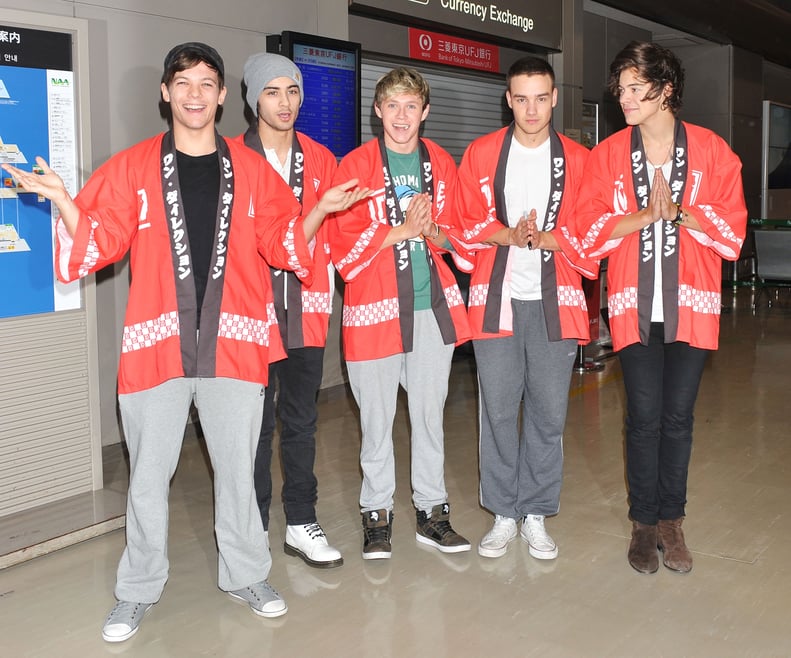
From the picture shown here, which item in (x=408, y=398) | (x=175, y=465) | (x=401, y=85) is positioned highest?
(x=401, y=85)

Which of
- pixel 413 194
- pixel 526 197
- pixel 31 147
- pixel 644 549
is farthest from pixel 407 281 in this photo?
pixel 31 147

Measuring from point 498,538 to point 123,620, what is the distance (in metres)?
1.39

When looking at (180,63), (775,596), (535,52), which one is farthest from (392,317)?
(535,52)

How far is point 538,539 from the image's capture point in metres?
3.50

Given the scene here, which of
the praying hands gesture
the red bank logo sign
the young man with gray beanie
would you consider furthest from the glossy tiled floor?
the red bank logo sign

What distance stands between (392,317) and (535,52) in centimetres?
631

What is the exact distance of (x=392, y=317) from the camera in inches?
131

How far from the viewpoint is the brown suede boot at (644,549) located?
3326mm

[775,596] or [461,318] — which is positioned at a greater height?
[461,318]

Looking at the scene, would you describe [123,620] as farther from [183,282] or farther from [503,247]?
[503,247]

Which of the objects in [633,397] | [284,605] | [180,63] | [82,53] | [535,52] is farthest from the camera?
[535,52]

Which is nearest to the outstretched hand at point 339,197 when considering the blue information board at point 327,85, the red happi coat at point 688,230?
the red happi coat at point 688,230

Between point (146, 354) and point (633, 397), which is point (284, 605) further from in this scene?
point (633, 397)

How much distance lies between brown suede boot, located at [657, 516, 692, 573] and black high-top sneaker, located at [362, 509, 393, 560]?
39.1 inches
